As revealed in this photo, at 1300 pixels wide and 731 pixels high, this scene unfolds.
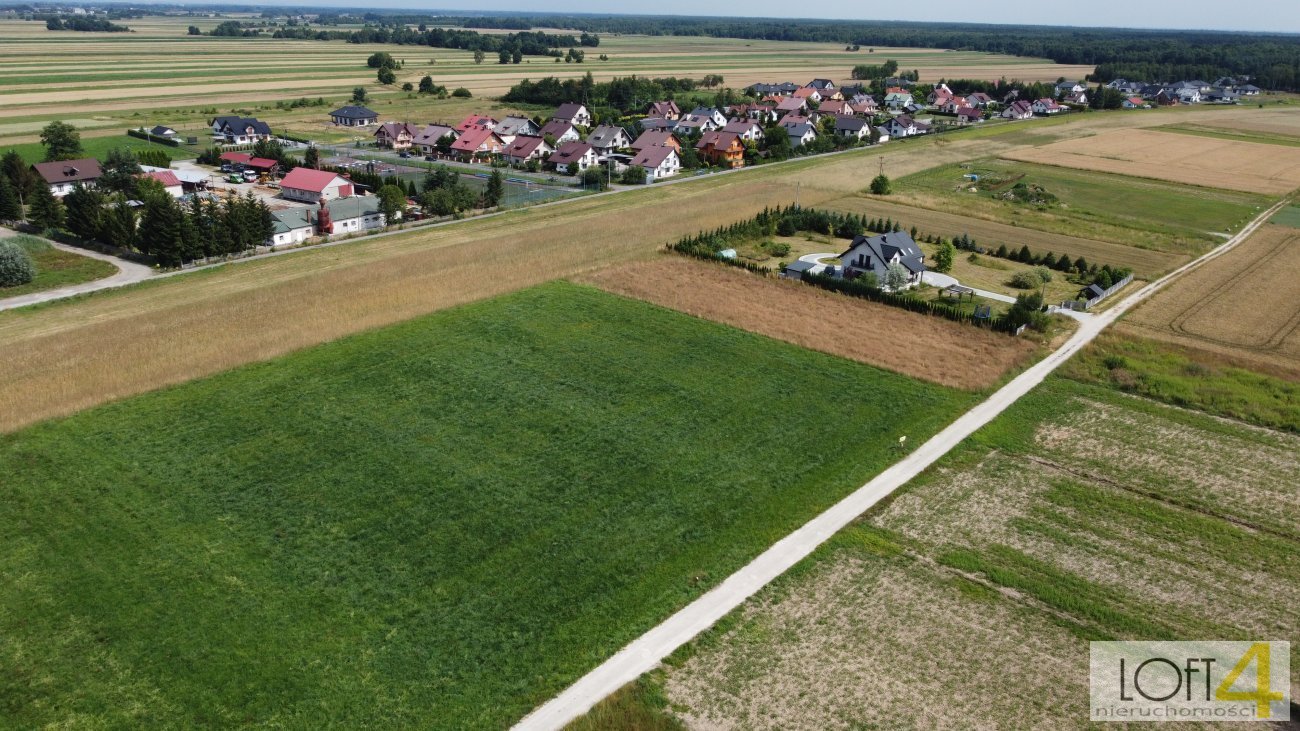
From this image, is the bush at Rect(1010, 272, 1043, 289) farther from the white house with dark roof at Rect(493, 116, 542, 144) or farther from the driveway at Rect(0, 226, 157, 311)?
the white house with dark roof at Rect(493, 116, 542, 144)

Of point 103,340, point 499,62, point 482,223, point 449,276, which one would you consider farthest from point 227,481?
point 499,62

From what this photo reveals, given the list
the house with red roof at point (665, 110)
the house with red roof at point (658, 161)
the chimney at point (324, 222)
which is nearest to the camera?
the chimney at point (324, 222)

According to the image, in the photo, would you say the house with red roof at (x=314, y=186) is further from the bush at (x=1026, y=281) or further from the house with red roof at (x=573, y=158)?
the bush at (x=1026, y=281)

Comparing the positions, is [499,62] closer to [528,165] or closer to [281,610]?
[528,165]

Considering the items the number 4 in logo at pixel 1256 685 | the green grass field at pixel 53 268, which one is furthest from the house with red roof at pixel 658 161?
the number 4 in logo at pixel 1256 685

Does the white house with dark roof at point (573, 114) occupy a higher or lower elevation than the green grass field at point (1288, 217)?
higher

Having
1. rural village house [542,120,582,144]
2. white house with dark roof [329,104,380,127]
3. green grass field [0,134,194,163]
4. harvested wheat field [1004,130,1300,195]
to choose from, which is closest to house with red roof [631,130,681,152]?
rural village house [542,120,582,144]
